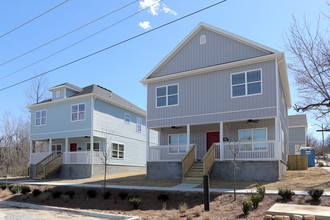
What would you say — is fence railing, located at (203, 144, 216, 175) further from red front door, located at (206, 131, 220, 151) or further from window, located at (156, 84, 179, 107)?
window, located at (156, 84, 179, 107)

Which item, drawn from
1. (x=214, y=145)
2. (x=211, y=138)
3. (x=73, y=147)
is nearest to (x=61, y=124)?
(x=73, y=147)

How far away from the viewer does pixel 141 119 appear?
32.8m

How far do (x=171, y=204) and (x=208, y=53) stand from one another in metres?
11.1

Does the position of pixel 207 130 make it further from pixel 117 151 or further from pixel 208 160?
pixel 117 151

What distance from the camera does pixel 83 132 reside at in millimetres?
25453

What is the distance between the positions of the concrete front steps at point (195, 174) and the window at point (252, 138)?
2798 millimetres

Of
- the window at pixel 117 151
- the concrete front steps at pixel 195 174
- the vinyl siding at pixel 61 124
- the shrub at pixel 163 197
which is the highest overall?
the vinyl siding at pixel 61 124

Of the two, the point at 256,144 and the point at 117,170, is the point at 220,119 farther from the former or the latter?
the point at 117,170

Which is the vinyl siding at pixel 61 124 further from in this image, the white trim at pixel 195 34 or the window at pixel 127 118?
the white trim at pixel 195 34

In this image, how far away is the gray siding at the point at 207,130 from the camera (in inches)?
Result: 727

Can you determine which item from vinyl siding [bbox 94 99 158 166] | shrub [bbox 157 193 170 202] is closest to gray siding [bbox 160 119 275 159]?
vinyl siding [bbox 94 99 158 166]

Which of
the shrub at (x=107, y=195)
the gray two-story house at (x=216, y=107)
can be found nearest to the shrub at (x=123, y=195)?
the shrub at (x=107, y=195)

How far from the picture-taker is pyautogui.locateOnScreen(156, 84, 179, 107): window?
66.8ft

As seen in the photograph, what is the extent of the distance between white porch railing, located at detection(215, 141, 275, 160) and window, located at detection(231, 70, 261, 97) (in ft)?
9.94
